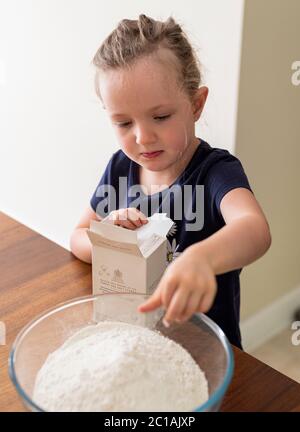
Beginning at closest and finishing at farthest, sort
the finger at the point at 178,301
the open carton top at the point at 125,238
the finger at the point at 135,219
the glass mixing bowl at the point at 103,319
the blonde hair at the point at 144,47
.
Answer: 1. the finger at the point at 178,301
2. the glass mixing bowl at the point at 103,319
3. the open carton top at the point at 125,238
4. the finger at the point at 135,219
5. the blonde hair at the point at 144,47

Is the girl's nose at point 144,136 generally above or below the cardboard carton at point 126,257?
Answer: above

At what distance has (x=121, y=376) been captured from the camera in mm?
712

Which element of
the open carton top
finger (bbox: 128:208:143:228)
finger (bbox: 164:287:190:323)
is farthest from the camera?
finger (bbox: 128:208:143:228)

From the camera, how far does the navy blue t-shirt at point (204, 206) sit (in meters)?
1.15

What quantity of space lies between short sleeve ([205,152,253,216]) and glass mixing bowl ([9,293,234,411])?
0.33 m

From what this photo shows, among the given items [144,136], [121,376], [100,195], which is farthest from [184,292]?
[100,195]

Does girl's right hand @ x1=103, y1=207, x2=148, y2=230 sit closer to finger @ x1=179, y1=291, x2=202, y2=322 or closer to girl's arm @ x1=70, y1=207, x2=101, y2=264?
girl's arm @ x1=70, y1=207, x2=101, y2=264

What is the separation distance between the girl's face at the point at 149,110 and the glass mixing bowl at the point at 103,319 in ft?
1.12

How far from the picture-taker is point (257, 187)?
1.64 m

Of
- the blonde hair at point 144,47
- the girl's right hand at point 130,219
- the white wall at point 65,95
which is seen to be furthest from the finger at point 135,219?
the white wall at point 65,95

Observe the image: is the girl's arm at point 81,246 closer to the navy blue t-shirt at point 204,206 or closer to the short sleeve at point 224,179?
the navy blue t-shirt at point 204,206

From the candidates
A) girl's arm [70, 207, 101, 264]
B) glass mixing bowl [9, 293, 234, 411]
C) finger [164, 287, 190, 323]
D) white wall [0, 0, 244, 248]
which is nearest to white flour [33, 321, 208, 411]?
glass mixing bowl [9, 293, 234, 411]

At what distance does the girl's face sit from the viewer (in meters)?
1.06

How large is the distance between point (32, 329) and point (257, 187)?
3.14 feet
